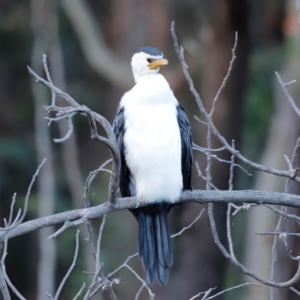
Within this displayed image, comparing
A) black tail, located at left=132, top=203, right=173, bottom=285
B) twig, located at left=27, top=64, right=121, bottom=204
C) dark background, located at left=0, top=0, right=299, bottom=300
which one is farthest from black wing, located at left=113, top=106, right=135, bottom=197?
dark background, located at left=0, top=0, right=299, bottom=300

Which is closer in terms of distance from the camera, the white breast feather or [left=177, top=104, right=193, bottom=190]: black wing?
the white breast feather

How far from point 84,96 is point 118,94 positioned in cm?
178

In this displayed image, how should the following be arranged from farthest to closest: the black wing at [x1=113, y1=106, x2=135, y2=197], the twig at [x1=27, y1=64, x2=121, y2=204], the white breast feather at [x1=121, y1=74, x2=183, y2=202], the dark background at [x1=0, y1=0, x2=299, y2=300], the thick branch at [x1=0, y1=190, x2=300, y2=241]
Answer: the dark background at [x1=0, y1=0, x2=299, y2=300] < the black wing at [x1=113, y1=106, x2=135, y2=197] < the white breast feather at [x1=121, y1=74, x2=183, y2=202] < the thick branch at [x1=0, y1=190, x2=300, y2=241] < the twig at [x1=27, y1=64, x2=121, y2=204]

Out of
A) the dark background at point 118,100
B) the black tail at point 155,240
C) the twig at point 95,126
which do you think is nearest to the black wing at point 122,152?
the black tail at point 155,240

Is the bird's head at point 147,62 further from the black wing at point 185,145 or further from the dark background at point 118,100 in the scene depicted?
the dark background at point 118,100

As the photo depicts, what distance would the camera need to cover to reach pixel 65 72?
440 inches

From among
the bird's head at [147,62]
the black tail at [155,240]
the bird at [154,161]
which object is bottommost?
the black tail at [155,240]

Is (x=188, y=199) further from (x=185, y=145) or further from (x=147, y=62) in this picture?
(x=147, y=62)

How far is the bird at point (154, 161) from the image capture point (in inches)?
141

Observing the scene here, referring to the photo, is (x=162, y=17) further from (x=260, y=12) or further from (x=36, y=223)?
(x=36, y=223)

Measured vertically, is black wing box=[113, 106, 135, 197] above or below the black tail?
above

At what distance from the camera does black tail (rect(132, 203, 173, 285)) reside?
360cm

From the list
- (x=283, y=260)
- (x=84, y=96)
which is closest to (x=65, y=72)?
(x=84, y=96)

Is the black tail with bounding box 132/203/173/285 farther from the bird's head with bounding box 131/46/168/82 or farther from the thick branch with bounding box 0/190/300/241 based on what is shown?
the bird's head with bounding box 131/46/168/82
